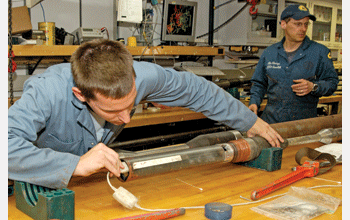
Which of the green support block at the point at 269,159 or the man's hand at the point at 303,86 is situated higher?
the man's hand at the point at 303,86

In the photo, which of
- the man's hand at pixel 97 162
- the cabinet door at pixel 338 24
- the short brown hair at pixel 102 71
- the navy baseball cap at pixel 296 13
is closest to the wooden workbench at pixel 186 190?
the man's hand at pixel 97 162

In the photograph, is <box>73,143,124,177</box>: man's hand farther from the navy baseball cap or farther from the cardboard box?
the navy baseball cap

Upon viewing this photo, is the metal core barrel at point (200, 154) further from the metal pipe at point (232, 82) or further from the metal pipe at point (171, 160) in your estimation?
the metal pipe at point (232, 82)

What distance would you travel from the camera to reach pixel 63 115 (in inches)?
45.9

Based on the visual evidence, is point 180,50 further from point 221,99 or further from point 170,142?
point 221,99

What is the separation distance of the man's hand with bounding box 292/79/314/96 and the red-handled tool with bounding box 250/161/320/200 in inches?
41.1

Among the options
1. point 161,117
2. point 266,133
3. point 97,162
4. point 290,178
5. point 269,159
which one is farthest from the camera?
point 161,117

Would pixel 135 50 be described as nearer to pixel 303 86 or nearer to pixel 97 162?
pixel 303 86

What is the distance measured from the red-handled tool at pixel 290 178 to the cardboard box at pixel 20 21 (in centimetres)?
199

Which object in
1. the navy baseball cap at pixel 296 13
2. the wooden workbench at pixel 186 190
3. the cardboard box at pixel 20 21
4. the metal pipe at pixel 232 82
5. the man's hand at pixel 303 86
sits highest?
the navy baseball cap at pixel 296 13

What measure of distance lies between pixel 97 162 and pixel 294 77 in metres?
1.89

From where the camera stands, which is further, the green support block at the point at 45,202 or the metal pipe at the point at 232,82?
the metal pipe at the point at 232,82

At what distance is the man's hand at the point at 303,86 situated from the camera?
7.48ft

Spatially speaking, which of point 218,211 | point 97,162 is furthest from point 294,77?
point 97,162
